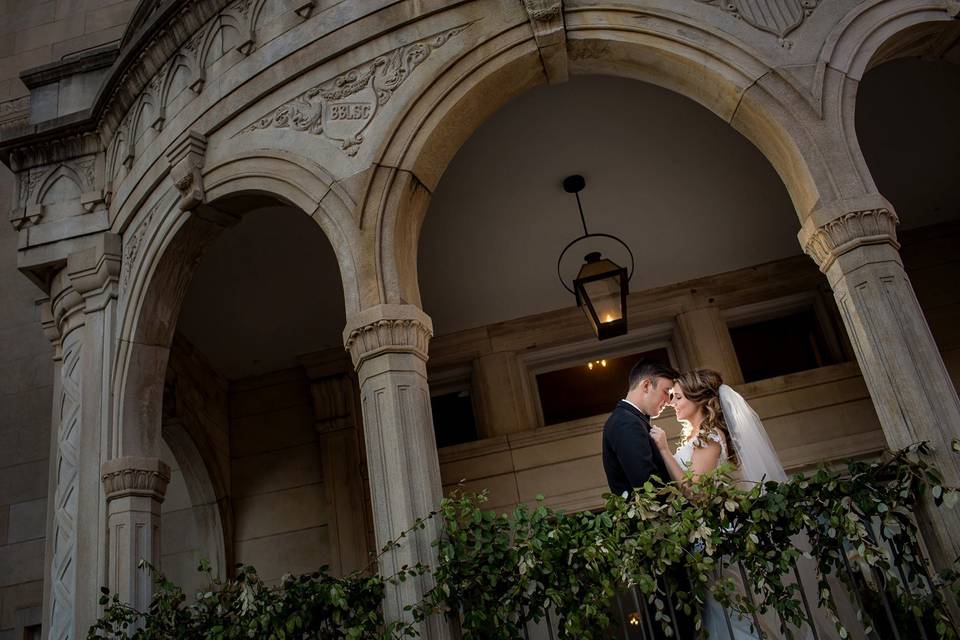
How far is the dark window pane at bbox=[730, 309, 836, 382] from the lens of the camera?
9281 mm

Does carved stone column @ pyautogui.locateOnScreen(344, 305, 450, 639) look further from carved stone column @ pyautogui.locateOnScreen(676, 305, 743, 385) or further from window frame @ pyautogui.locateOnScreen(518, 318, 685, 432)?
carved stone column @ pyautogui.locateOnScreen(676, 305, 743, 385)

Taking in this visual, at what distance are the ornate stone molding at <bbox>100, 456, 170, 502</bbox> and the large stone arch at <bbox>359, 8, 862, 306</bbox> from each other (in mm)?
2483

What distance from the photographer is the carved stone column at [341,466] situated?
355 inches

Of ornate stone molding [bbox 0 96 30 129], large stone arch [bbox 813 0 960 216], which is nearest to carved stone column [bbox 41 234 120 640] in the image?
ornate stone molding [bbox 0 96 30 129]

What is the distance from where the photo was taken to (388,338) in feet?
17.4

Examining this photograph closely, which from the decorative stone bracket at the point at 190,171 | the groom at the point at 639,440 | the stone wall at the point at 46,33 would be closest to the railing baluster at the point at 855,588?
the groom at the point at 639,440

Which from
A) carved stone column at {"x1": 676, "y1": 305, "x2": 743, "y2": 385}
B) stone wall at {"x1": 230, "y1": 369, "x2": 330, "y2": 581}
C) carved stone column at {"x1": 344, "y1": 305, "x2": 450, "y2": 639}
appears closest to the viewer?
carved stone column at {"x1": 344, "y1": 305, "x2": 450, "y2": 639}

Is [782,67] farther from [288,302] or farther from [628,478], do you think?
[288,302]

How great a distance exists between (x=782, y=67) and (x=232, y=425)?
695 cm

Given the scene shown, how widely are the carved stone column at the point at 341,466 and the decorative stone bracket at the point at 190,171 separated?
341 centimetres

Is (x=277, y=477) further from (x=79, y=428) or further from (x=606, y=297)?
(x=606, y=297)

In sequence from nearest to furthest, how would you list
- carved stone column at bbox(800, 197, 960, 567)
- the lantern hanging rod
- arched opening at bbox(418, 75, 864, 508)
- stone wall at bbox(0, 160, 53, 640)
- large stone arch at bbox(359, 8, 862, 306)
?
carved stone column at bbox(800, 197, 960, 567), large stone arch at bbox(359, 8, 862, 306), arched opening at bbox(418, 75, 864, 508), the lantern hanging rod, stone wall at bbox(0, 160, 53, 640)

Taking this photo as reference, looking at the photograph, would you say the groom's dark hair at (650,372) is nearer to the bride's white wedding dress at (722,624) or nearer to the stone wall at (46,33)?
the bride's white wedding dress at (722,624)

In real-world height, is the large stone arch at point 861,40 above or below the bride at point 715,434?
above
